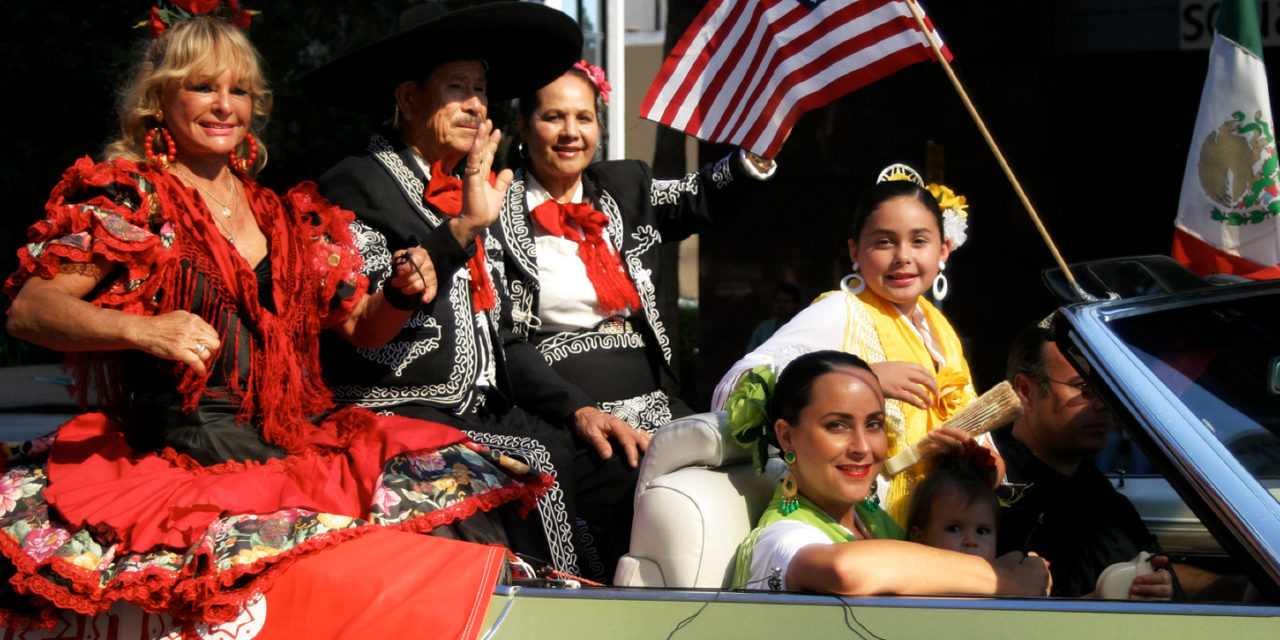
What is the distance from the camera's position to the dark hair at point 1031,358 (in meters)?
3.11

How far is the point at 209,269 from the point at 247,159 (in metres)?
0.39

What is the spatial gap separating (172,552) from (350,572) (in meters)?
0.34

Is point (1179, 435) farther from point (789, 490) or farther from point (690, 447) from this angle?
point (690, 447)

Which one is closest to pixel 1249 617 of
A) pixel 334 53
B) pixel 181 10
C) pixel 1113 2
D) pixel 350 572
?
pixel 350 572

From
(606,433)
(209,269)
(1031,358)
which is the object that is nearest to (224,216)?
(209,269)

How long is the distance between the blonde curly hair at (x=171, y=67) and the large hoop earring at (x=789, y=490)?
1500 mm

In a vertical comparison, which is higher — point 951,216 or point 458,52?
point 458,52

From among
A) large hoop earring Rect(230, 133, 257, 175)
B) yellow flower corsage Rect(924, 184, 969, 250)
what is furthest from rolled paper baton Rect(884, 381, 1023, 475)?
large hoop earring Rect(230, 133, 257, 175)

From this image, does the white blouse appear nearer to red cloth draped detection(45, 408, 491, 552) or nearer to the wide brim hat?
the wide brim hat

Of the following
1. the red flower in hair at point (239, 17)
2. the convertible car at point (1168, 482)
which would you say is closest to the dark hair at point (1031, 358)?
the convertible car at point (1168, 482)

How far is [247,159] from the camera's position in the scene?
3062 millimetres

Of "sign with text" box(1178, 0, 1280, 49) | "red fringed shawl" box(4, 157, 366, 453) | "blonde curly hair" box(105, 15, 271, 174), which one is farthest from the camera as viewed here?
"sign with text" box(1178, 0, 1280, 49)

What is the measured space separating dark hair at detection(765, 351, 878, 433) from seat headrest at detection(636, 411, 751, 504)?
10cm

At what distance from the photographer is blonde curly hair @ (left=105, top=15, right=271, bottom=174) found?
286 cm
